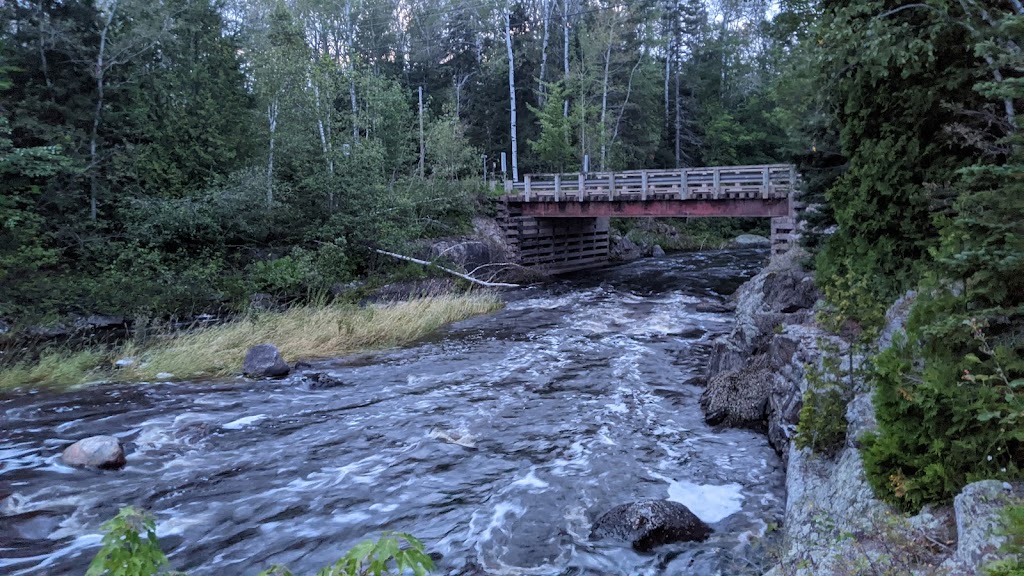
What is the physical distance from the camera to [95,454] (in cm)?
793

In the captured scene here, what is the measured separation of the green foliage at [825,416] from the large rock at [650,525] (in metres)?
1.35

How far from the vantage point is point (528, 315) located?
19.1 meters

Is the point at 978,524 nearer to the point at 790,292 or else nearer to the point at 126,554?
the point at 126,554

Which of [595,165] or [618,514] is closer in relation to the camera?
[618,514]

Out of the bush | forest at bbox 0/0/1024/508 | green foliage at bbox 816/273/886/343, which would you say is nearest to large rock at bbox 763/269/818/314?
forest at bbox 0/0/1024/508

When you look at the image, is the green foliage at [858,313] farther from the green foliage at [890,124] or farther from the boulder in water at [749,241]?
the boulder in water at [749,241]

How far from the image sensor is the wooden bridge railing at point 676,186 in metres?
22.8

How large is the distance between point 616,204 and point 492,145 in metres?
19.5

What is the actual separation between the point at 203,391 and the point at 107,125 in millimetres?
13618

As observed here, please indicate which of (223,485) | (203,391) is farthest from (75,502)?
(203,391)

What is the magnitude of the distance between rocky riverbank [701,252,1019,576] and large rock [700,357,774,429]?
14mm

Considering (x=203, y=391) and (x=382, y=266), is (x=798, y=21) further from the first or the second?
(x=382, y=266)

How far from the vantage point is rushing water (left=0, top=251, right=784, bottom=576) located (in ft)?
20.3

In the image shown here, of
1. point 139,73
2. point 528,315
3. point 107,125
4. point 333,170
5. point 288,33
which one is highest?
point 288,33
